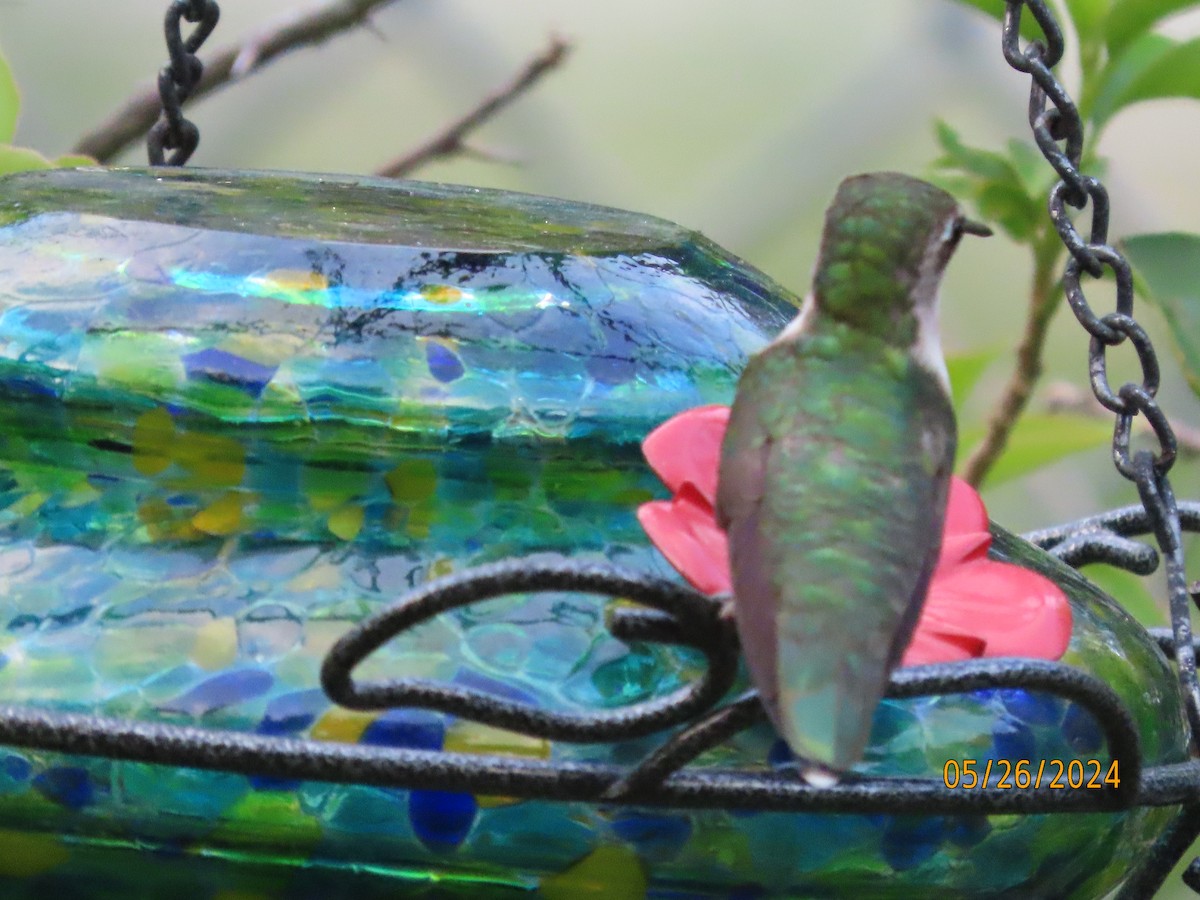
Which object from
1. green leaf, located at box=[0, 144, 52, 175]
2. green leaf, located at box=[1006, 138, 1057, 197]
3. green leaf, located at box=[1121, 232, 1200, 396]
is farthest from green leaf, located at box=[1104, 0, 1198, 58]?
green leaf, located at box=[0, 144, 52, 175]

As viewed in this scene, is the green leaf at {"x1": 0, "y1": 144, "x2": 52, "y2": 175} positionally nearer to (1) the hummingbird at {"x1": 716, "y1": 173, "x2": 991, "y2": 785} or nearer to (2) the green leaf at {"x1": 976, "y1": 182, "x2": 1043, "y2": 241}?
(1) the hummingbird at {"x1": 716, "y1": 173, "x2": 991, "y2": 785}

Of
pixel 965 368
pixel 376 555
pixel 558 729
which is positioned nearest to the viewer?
pixel 558 729

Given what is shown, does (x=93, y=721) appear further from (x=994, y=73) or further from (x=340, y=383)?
(x=994, y=73)

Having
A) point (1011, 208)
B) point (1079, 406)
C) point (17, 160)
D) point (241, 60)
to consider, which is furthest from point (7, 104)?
point (1079, 406)

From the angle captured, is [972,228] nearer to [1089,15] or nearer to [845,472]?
[845,472]

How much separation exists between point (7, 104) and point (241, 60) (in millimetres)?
302

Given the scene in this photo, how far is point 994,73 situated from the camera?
2.29m

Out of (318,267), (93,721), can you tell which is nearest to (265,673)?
(93,721)

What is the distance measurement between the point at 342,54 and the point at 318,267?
1.68m

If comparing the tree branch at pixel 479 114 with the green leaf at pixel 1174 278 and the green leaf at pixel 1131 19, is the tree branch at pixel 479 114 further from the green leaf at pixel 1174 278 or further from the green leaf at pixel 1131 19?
the green leaf at pixel 1174 278

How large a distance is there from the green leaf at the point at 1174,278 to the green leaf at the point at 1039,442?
316 millimetres

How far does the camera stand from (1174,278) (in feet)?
3.59

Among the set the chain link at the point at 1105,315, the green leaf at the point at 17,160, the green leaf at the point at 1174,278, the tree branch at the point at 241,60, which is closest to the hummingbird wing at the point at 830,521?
the chain link at the point at 1105,315

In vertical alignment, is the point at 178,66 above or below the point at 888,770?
above
